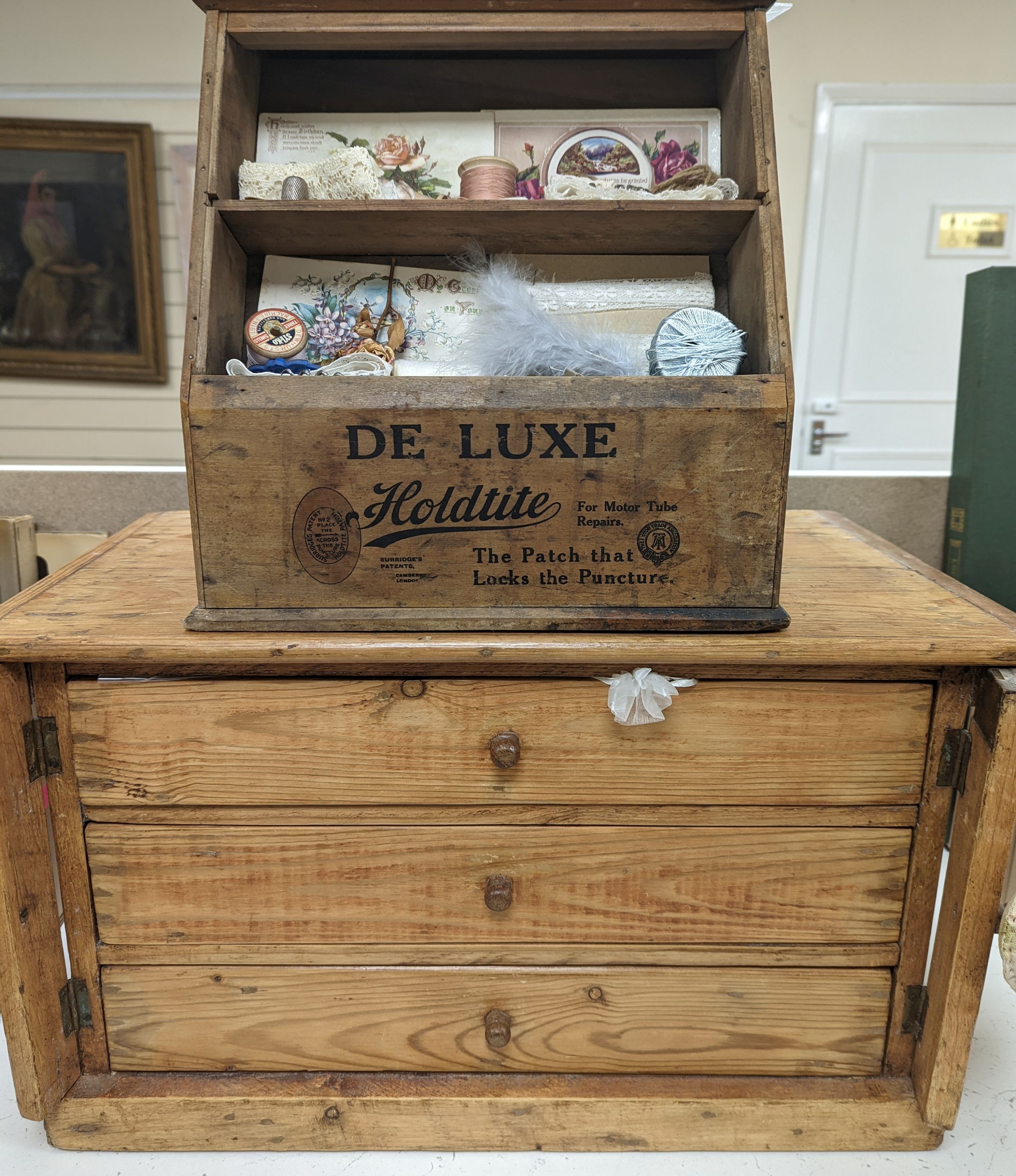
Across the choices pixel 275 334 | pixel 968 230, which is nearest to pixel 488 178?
pixel 275 334

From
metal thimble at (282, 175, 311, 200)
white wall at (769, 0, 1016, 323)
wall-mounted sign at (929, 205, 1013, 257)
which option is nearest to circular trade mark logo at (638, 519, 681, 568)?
metal thimble at (282, 175, 311, 200)

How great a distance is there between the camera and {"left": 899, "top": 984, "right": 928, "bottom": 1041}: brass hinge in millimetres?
1104

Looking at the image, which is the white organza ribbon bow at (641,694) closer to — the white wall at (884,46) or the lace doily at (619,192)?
the lace doily at (619,192)

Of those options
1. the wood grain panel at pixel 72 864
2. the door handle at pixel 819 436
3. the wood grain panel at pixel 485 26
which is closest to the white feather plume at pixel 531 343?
the wood grain panel at pixel 485 26

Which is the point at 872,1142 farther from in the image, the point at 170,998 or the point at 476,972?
the point at 170,998

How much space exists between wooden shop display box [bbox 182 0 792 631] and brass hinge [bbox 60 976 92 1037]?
575mm

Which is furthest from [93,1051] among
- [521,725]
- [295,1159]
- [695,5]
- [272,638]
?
[695,5]

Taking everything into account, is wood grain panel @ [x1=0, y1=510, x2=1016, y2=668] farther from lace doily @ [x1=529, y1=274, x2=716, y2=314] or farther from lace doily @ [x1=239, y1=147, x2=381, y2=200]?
lace doily @ [x1=239, y1=147, x2=381, y2=200]

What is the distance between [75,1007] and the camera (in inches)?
43.6

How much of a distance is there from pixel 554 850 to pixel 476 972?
22 cm

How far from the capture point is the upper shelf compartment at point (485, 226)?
3.36 feet

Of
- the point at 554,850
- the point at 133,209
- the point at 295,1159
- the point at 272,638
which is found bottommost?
the point at 295,1159

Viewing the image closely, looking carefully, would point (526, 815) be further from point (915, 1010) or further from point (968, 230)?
point (968, 230)

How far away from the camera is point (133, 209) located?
215 cm
